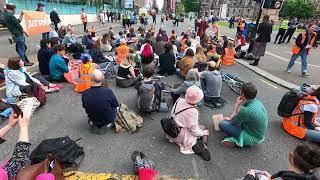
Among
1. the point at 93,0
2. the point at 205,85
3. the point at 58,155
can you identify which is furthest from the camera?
the point at 93,0

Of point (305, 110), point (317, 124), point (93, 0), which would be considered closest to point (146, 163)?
point (305, 110)

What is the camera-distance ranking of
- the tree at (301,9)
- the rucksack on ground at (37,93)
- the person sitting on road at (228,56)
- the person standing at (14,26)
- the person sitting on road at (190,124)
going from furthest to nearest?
the tree at (301,9) < the person sitting on road at (228,56) < the person standing at (14,26) < the rucksack on ground at (37,93) < the person sitting on road at (190,124)

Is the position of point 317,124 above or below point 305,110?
below

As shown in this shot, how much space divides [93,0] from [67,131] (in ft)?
126

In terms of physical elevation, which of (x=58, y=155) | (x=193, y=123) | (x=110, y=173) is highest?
(x=193, y=123)

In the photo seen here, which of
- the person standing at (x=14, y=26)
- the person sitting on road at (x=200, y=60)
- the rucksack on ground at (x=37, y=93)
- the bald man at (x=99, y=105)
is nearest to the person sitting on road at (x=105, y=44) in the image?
the person standing at (x=14, y=26)

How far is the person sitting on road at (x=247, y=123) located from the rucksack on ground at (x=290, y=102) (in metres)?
1.02

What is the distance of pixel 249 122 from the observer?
4500 mm

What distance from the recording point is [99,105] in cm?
476

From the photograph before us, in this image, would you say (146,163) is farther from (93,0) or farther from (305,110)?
(93,0)

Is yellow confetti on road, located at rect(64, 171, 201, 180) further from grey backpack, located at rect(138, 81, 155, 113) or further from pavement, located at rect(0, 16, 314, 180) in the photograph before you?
grey backpack, located at rect(138, 81, 155, 113)

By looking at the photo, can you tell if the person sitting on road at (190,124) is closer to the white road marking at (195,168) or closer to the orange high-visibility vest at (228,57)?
the white road marking at (195,168)

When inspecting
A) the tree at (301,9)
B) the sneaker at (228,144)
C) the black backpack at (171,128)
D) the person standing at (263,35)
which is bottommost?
the sneaker at (228,144)

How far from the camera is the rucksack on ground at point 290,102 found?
17.2ft
